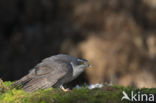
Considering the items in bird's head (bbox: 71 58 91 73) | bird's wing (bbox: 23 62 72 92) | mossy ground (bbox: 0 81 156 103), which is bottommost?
mossy ground (bbox: 0 81 156 103)

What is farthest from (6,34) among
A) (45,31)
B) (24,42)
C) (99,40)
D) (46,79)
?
(46,79)

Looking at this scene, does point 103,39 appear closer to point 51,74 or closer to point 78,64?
point 78,64

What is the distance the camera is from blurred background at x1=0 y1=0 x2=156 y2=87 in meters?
18.2

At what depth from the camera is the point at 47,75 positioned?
662 centimetres

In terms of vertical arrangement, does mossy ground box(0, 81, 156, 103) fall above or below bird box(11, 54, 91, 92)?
below

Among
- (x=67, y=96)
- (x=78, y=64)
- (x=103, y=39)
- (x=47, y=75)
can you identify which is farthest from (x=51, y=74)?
(x=103, y=39)

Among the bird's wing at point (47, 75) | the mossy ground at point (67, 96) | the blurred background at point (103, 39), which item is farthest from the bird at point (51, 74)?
the blurred background at point (103, 39)

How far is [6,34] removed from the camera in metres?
22.6

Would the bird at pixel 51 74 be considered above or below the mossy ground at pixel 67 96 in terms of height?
above

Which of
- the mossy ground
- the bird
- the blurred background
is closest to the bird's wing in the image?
the bird

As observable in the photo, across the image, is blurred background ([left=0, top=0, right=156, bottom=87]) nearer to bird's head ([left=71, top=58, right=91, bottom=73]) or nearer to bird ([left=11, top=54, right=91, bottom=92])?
bird's head ([left=71, top=58, right=91, bottom=73])

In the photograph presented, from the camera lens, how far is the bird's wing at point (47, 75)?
6406 millimetres

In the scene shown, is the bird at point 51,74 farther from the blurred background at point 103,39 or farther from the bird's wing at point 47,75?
the blurred background at point 103,39

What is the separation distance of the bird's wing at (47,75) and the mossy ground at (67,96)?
17 cm
